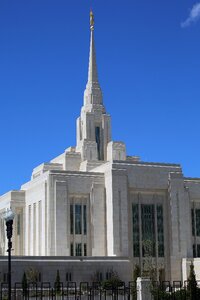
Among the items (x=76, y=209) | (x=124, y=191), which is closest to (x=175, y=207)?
(x=124, y=191)

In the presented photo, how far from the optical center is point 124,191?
201 ft

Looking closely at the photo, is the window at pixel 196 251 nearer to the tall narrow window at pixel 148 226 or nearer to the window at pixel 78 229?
the tall narrow window at pixel 148 226

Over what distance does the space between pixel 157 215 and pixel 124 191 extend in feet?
16.6

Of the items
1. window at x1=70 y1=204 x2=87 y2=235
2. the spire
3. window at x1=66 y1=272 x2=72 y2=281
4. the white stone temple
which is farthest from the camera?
the spire

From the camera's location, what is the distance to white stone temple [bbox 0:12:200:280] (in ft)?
197

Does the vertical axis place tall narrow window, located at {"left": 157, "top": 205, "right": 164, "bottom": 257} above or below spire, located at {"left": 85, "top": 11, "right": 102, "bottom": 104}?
below

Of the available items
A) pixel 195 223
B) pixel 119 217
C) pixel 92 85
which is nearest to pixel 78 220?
pixel 119 217

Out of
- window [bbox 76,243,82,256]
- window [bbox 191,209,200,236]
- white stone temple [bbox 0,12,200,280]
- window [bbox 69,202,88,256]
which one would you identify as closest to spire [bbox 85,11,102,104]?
white stone temple [bbox 0,12,200,280]

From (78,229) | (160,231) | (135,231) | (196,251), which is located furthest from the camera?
(196,251)

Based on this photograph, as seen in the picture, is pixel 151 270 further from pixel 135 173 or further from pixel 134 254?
pixel 135 173

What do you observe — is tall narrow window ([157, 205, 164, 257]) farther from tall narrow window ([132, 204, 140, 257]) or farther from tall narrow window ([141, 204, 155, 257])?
tall narrow window ([132, 204, 140, 257])

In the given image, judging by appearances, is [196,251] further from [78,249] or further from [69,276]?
[69,276]

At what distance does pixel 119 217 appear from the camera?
6028 cm

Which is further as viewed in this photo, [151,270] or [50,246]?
[50,246]
